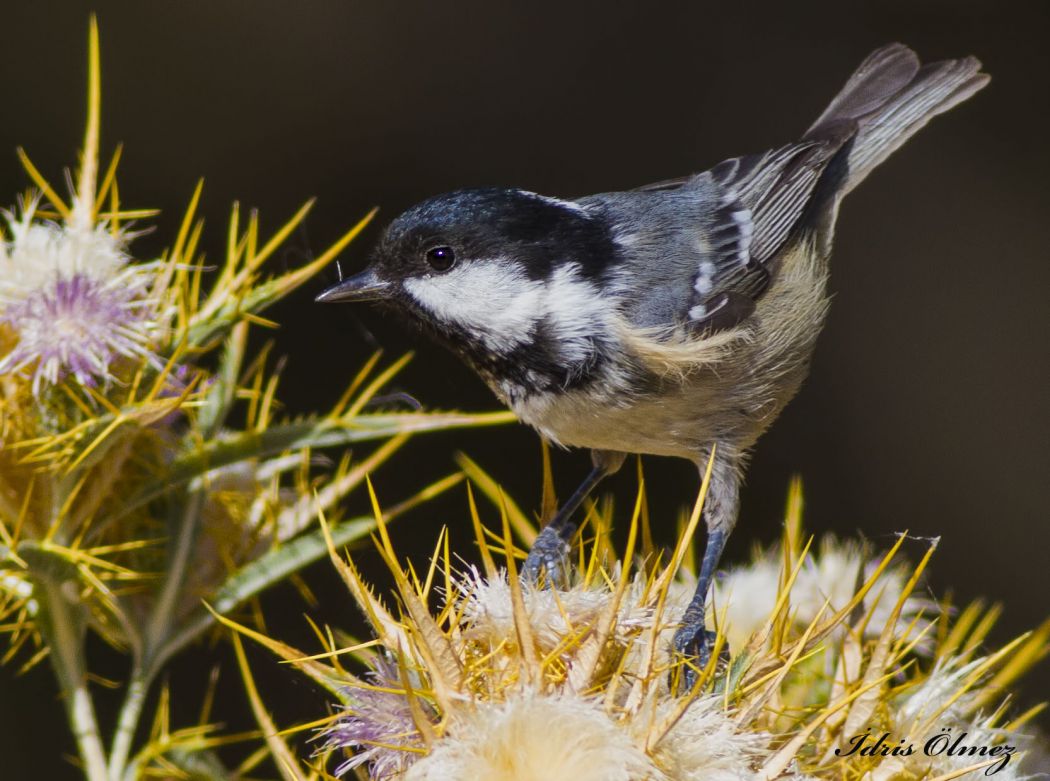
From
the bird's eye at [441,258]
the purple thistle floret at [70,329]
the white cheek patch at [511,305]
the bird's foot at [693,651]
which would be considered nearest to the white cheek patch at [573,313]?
the white cheek patch at [511,305]

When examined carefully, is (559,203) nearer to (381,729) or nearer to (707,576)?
(707,576)

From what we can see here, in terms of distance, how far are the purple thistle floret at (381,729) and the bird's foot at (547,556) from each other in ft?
0.85

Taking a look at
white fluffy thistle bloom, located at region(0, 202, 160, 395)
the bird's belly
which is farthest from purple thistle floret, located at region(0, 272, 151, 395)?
the bird's belly

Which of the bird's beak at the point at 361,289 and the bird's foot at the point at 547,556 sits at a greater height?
the bird's beak at the point at 361,289

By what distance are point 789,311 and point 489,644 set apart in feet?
2.77

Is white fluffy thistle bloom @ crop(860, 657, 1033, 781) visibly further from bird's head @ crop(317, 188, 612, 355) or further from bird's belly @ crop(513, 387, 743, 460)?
bird's head @ crop(317, 188, 612, 355)

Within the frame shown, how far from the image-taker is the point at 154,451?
4.48 ft

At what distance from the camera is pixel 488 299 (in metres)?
1.32

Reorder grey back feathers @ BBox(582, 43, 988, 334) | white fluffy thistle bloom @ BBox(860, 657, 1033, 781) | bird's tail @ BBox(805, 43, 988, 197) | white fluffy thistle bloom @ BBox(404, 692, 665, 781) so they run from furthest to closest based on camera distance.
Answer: bird's tail @ BBox(805, 43, 988, 197), grey back feathers @ BBox(582, 43, 988, 334), white fluffy thistle bloom @ BBox(860, 657, 1033, 781), white fluffy thistle bloom @ BBox(404, 692, 665, 781)

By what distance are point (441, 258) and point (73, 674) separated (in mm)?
628

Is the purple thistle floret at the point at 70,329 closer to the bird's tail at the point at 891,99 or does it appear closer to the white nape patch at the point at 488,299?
the white nape patch at the point at 488,299

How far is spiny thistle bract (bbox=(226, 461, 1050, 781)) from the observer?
0.88 metres

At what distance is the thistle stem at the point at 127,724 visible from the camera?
1197 millimetres

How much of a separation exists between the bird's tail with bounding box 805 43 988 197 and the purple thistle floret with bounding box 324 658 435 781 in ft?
3.91
